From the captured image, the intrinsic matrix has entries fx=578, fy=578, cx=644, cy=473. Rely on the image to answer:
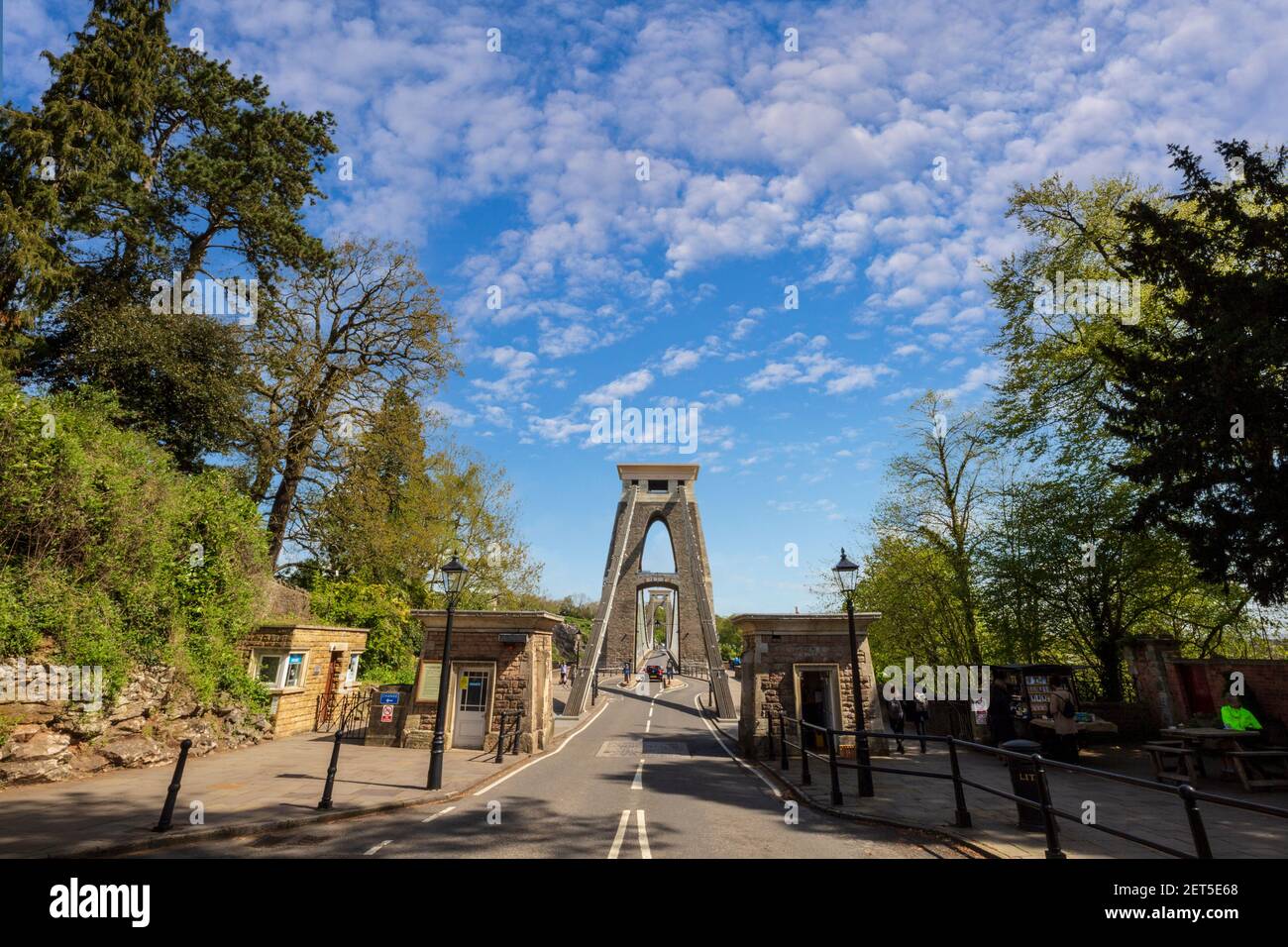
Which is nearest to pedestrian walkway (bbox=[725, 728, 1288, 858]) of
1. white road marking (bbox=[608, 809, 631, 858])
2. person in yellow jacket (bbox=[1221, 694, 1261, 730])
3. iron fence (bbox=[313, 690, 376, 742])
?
person in yellow jacket (bbox=[1221, 694, 1261, 730])

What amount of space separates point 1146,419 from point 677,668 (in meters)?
43.4

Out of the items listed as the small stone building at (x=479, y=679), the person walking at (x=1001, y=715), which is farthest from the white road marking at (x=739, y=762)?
the small stone building at (x=479, y=679)

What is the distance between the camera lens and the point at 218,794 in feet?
29.9

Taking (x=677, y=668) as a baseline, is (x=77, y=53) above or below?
above

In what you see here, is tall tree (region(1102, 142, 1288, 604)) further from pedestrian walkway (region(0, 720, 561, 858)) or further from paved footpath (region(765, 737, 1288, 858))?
pedestrian walkway (region(0, 720, 561, 858))

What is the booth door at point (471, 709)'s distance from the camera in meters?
15.2

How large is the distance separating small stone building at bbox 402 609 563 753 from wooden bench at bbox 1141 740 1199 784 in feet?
42.0

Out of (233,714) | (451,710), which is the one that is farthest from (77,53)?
(451,710)

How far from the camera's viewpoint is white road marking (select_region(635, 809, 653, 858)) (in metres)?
6.40

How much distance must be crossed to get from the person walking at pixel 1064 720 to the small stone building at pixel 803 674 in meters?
3.70

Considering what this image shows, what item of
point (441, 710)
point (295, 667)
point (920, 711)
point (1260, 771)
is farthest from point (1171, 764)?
point (295, 667)

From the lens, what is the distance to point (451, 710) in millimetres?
15211
